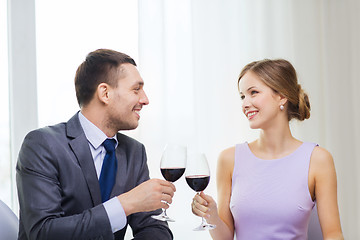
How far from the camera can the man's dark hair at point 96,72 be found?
73.7 inches

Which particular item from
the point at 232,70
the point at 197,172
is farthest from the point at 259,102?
the point at 232,70

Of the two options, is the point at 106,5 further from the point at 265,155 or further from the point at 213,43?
the point at 265,155

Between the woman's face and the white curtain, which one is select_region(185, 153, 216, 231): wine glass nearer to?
the woman's face

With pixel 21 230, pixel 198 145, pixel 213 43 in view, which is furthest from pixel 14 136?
pixel 213 43

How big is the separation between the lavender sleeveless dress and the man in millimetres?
414

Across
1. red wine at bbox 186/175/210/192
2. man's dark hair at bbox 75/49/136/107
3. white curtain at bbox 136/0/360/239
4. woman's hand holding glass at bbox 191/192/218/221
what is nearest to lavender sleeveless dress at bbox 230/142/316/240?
woman's hand holding glass at bbox 191/192/218/221

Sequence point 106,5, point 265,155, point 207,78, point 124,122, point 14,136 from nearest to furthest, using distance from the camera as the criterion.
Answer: point 124,122 → point 265,155 → point 14,136 → point 106,5 → point 207,78

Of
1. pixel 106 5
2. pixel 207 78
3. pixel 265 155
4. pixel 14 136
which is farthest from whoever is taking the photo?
pixel 207 78

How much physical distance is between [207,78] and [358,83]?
1066mm

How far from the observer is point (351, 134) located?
3.09m

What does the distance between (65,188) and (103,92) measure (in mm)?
430


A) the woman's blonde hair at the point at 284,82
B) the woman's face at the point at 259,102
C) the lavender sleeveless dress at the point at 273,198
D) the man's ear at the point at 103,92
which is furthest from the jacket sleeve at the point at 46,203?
the woman's blonde hair at the point at 284,82

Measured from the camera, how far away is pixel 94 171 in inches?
68.2

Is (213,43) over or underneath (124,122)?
over
